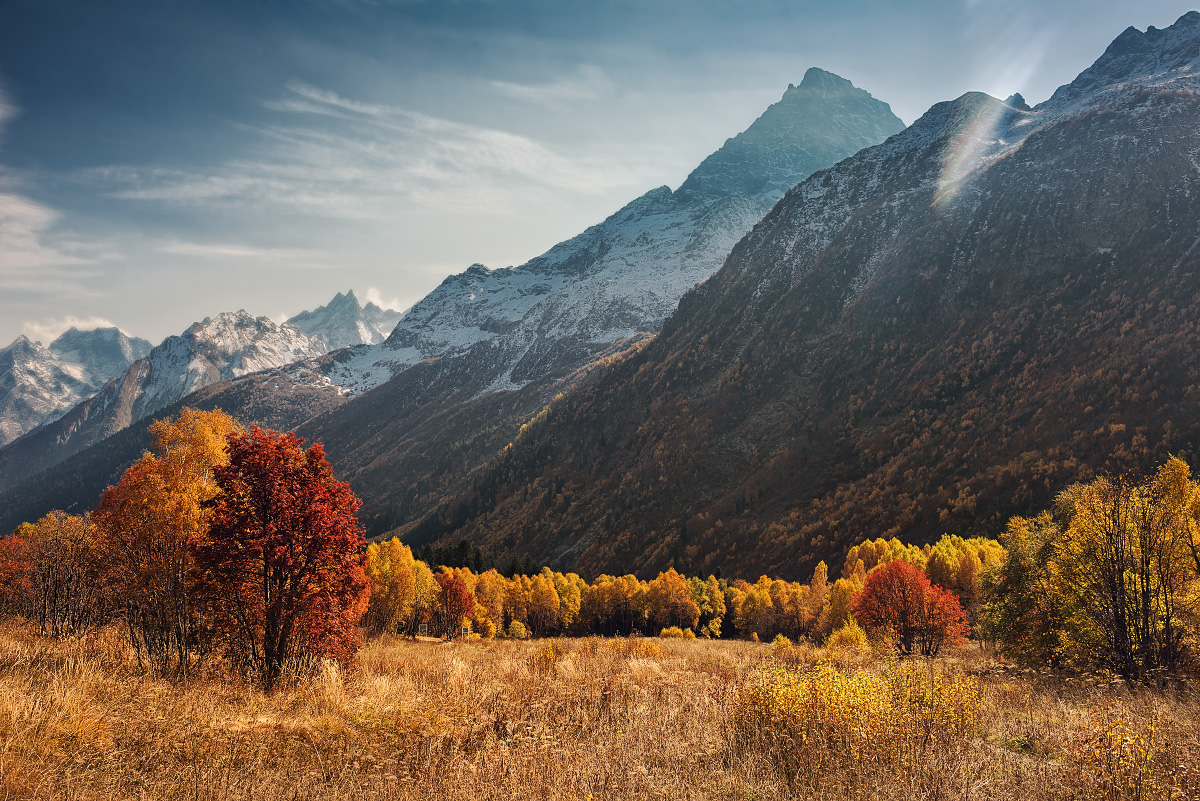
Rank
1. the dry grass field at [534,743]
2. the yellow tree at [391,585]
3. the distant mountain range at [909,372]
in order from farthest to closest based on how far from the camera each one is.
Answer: the distant mountain range at [909,372], the yellow tree at [391,585], the dry grass field at [534,743]

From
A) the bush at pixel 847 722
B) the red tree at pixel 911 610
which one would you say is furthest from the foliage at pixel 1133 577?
the red tree at pixel 911 610

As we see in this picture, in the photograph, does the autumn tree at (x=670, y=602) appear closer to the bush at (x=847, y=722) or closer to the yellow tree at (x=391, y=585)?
the yellow tree at (x=391, y=585)

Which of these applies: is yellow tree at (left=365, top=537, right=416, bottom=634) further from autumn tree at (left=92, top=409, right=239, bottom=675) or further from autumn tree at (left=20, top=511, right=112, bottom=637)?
autumn tree at (left=92, top=409, right=239, bottom=675)

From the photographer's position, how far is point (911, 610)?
1523 inches

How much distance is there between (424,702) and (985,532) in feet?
276

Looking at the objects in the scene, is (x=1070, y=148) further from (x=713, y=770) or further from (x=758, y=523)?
(x=713, y=770)

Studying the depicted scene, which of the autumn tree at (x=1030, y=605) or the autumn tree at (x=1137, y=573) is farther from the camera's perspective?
the autumn tree at (x=1030, y=605)

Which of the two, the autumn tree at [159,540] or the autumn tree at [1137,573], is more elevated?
the autumn tree at [159,540]

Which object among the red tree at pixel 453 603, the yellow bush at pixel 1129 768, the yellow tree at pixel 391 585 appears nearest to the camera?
the yellow bush at pixel 1129 768

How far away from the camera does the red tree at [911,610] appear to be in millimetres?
38344

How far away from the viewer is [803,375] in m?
133

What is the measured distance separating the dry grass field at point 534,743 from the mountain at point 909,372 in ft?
262

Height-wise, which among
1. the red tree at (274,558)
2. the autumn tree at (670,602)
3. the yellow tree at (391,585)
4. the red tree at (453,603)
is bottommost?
the autumn tree at (670,602)

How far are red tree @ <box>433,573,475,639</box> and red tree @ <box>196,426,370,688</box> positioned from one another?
1770 inches
